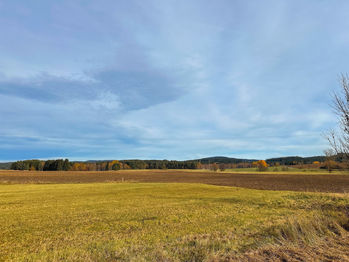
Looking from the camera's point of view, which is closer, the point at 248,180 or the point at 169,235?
the point at 169,235

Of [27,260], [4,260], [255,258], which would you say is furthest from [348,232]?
[4,260]

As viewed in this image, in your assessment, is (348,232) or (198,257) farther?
(348,232)

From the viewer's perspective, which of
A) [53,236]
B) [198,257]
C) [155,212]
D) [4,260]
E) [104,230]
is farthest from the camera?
[155,212]

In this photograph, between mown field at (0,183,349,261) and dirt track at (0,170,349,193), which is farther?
dirt track at (0,170,349,193)

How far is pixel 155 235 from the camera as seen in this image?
10266 millimetres

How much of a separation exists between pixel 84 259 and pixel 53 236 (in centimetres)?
425

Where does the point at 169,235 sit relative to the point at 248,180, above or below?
above

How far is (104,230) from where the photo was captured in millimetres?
11203

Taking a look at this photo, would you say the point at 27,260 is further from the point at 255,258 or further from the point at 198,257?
the point at 255,258

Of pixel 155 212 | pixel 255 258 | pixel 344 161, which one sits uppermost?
pixel 344 161

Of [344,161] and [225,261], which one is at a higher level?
[344,161]

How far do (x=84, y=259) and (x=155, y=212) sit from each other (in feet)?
29.1

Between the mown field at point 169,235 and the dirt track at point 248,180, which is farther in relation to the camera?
the dirt track at point 248,180

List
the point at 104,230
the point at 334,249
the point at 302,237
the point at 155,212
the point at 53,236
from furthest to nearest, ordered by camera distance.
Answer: the point at 155,212 → the point at 104,230 → the point at 53,236 → the point at 302,237 → the point at 334,249
